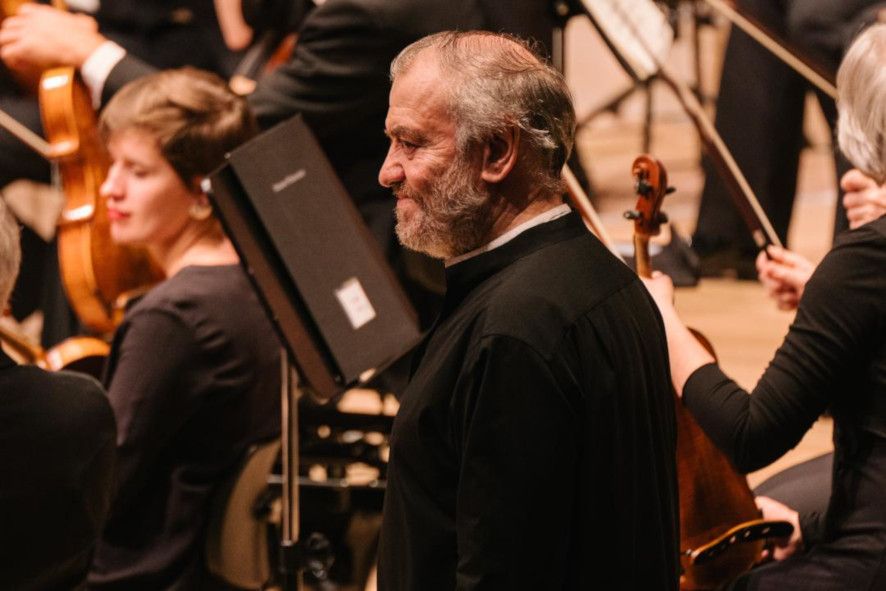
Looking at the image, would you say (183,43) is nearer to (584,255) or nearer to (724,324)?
(724,324)

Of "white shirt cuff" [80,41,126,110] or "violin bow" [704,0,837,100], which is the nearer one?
"violin bow" [704,0,837,100]

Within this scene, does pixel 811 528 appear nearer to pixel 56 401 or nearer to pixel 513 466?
pixel 513 466

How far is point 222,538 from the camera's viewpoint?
8.68ft

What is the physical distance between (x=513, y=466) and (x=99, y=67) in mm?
2191

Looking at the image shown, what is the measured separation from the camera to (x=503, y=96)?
5.17 feet

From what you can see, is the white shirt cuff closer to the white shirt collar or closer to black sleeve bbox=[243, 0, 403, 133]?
black sleeve bbox=[243, 0, 403, 133]

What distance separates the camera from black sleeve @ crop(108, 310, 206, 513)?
2.55m

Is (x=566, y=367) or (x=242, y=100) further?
(x=242, y=100)

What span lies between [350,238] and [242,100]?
0.55m

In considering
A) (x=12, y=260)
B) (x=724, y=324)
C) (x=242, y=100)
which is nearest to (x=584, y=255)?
(x=12, y=260)

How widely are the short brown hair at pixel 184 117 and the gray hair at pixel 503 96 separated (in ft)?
4.21

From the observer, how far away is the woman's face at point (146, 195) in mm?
2826

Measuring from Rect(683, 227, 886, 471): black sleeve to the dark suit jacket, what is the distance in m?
0.91

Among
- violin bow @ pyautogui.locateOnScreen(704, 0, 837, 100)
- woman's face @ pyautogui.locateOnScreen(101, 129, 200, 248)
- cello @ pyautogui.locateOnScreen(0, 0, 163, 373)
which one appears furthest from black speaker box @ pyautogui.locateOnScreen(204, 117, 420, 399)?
violin bow @ pyautogui.locateOnScreen(704, 0, 837, 100)
